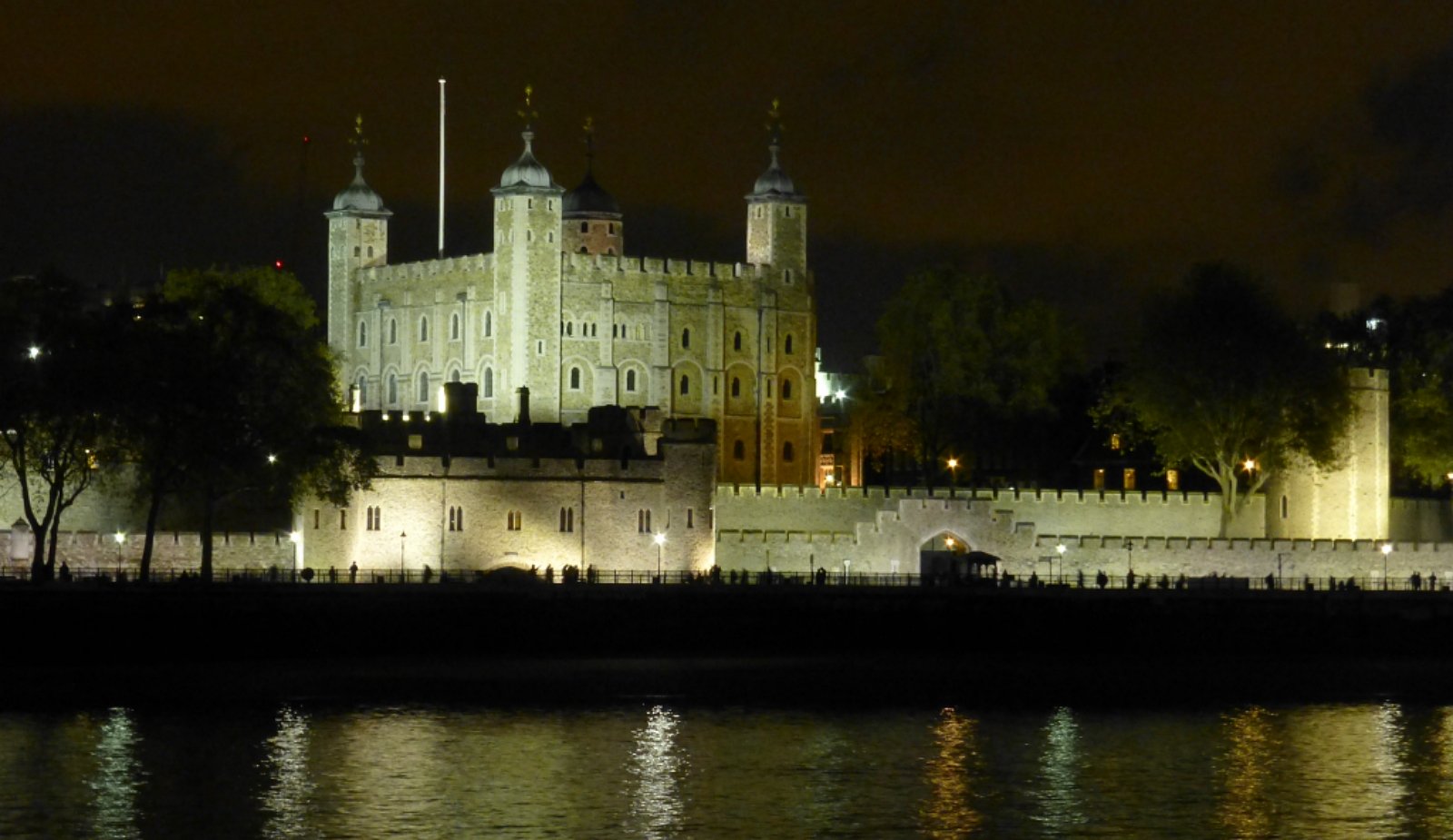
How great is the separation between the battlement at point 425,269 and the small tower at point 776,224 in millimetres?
9952

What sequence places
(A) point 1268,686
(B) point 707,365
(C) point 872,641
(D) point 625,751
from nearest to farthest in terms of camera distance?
(D) point 625,751 → (A) point 1268,686 → (C) point 872,641 → (B) point 707,365

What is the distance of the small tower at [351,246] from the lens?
109000 millimetres

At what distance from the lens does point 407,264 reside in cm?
10688

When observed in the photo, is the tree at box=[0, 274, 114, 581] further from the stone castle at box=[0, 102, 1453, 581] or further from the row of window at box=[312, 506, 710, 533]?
the row of window at box=[312, 506, 710, 533]

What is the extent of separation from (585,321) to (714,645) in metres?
32.1

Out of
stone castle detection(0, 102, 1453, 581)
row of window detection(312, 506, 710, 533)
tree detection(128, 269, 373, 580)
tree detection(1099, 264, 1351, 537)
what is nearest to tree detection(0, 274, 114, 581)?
tree detection(128, 269, 373, 580)

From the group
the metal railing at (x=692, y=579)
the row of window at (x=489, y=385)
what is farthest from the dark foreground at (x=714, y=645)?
the row of window at (x=489, y=385)

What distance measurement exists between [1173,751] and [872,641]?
16795mm

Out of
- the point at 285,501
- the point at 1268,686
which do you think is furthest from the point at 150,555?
the point at 1268,686

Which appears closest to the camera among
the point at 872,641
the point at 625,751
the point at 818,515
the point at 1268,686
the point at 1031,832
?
the point at 1031,832

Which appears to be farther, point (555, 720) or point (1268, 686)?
point (1268, 686)

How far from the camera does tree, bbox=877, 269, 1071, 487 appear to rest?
10281cm

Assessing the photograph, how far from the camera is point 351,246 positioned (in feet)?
358

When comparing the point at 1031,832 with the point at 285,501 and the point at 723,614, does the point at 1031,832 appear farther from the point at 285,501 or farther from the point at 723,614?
the point at 285,501
